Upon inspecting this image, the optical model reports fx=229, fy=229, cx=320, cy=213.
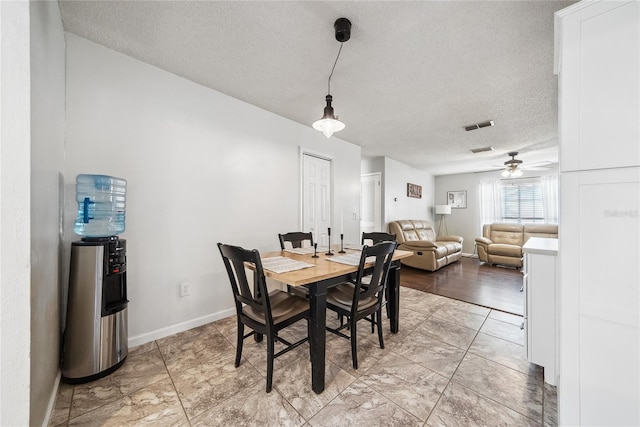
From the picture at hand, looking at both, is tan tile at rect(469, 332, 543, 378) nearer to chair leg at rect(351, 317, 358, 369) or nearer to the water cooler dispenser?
chair leg at rect(351, 317, 358, 369)

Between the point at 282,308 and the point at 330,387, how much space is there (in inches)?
22.8

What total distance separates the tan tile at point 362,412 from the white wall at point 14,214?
1.23m

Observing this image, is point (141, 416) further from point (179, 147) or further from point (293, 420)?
point (179, 147)

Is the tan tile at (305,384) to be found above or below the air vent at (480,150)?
below

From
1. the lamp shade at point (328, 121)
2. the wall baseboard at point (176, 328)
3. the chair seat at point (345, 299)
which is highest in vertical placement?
the lamp shade at point (328, 121)

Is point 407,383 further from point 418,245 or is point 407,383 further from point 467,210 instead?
point 467,210

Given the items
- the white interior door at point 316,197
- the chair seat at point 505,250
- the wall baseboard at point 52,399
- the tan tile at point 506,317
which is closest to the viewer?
the wall baseboard at point 52,399

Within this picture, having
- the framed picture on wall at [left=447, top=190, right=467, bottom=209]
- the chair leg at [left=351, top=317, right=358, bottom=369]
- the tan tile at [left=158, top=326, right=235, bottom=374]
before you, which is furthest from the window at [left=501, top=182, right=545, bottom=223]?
the tan tile at [left=158, top=326, right=235, bottom=374]

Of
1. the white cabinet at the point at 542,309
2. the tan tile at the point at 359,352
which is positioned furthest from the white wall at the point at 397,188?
the white cabinet at the point at 542,309

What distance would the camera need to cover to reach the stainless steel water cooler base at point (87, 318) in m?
1.48

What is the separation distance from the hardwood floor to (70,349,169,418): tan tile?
10.9 feet

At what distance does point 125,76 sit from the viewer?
1.93m

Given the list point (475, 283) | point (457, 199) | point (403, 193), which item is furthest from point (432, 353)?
point (457, 199)

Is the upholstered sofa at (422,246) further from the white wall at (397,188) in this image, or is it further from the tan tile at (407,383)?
the tan tile at (407,383)
